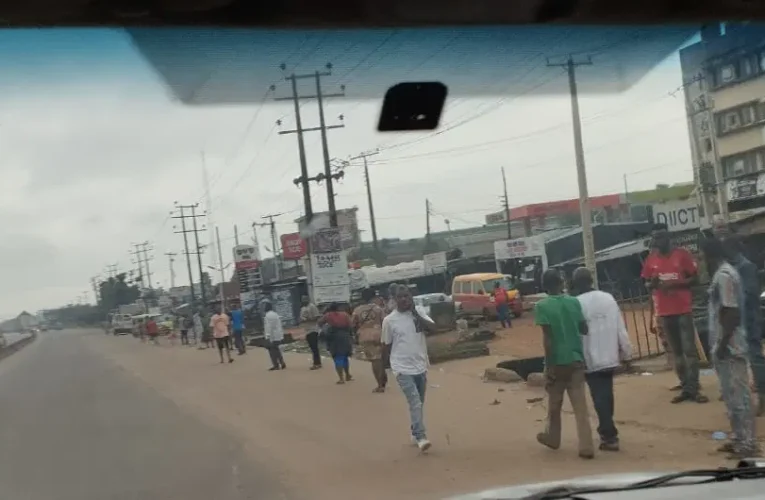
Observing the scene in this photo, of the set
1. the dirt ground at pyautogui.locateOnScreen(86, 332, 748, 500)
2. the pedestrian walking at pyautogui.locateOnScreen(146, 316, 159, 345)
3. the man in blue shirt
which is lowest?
the dirt ground at pyautogui.locateOnScreen(86, 332, 748, 500)

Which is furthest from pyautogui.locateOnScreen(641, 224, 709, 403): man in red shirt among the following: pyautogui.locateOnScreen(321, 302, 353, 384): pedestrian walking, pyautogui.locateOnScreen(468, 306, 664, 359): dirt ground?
pyautogui.locateOnScreen(321, 302, 353, 384): pedestrian walking

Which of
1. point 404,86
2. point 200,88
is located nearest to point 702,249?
point 404,86

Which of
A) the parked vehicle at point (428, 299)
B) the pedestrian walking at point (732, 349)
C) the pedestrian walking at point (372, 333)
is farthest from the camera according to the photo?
the pedestrian walking at point (372, 333)

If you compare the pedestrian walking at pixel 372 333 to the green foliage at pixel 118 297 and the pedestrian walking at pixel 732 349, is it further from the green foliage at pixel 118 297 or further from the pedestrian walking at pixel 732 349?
the pedestrian walking at pixel 732 349

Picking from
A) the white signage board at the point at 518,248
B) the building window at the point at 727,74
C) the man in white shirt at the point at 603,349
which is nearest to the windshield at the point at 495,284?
the white signage board at the point at 518,248

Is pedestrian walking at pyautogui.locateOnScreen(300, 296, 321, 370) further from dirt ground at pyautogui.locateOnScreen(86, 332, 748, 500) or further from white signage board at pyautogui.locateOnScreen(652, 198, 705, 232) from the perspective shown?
white signage board at pyautogui.locateOnScreen(652, 198, 705, 232)

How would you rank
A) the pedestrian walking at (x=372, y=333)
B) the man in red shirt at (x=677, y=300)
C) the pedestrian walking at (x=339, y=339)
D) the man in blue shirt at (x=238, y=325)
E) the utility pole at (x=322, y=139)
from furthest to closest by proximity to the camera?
the pedestrian walking at (x=339, y=339) < the man in blue shirt at (x=238, y=325) < the pedestrian walking at (x=372, y=333) < the man in red shirt at (x=677, y=300) < the utility pole at (x=322, y=139)

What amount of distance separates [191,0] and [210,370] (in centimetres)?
1075

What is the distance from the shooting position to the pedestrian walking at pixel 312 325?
1101 cm

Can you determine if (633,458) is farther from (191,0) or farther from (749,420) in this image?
(191,0)

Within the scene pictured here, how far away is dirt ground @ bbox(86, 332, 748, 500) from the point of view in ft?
22.4

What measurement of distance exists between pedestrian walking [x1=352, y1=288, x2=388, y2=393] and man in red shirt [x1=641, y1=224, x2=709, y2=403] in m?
2.86

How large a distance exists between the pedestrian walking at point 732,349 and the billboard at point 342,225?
283cm

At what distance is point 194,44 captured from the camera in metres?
4.47
